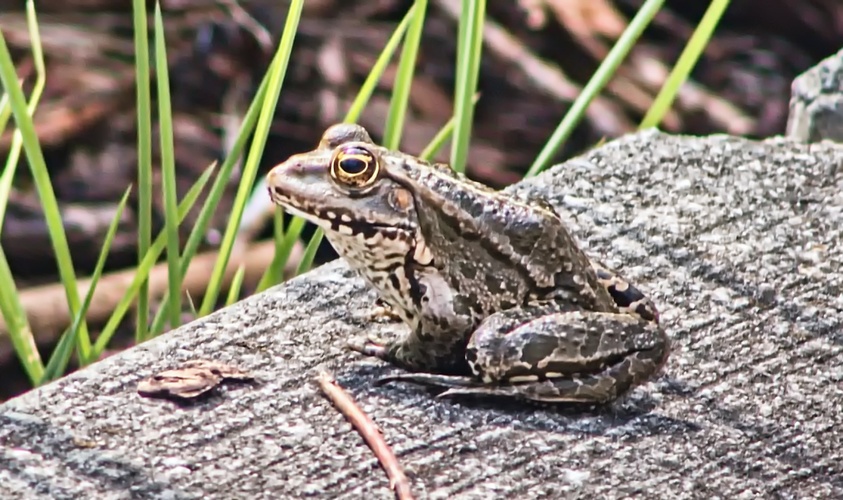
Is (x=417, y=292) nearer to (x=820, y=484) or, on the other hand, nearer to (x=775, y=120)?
(x=820, y=484)

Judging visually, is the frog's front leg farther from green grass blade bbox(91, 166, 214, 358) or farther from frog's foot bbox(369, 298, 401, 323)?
green grass blade bbox(91, 166, 214, 358)

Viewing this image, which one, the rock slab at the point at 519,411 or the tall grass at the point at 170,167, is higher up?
the tall grass at the point at 170,167

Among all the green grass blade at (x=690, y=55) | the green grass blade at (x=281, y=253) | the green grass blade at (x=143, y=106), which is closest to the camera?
the green grass blade at (x=143, y=106)

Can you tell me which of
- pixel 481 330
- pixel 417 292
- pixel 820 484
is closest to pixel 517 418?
pixel 481 330

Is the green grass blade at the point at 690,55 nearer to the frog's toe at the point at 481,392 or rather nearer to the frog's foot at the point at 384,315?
the frog's foot at the point at 384,315

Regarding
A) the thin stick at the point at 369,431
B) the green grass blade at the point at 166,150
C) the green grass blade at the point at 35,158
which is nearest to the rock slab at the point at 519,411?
the thin stick at the point at 369,431

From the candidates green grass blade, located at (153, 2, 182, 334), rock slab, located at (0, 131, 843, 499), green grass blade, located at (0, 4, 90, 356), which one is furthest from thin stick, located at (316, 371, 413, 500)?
green grass blade, located at (0, 4, 90, 356)
